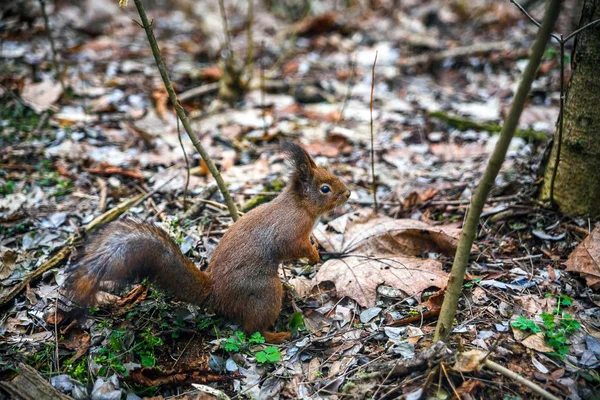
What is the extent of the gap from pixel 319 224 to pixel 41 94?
157 inches

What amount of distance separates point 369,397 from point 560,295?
1.43 m

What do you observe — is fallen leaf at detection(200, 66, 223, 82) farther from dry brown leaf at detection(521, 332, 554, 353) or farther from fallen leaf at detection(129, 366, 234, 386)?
dry brown leaf at detection(521, 332, 554, 353)

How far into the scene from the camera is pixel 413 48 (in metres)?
8.36

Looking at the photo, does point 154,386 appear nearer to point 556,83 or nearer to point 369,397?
point 369,397

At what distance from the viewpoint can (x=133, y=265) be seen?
252 cm

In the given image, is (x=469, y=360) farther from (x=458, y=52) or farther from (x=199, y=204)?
(x=458, y=52)

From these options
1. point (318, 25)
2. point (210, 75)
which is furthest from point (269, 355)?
point (318, 25)

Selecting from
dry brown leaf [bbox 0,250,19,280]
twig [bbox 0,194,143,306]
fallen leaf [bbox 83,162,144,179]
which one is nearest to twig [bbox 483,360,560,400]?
twig [bbox 0,194,143,306]

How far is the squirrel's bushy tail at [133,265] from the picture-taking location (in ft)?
7.92

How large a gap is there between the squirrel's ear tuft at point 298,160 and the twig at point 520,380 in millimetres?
1734

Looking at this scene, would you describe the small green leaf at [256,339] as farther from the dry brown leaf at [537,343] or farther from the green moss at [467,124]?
the green moss at [467,124]

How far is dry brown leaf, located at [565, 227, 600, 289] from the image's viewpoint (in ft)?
9.97

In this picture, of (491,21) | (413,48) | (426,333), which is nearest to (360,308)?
(426,333)

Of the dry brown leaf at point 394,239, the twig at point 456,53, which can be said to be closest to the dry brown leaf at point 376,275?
the dry brown leaf at point 394,239
